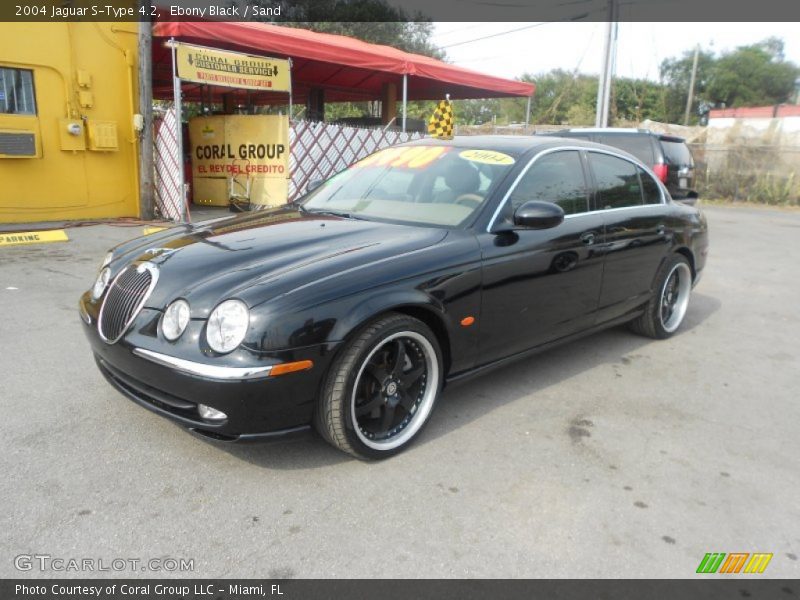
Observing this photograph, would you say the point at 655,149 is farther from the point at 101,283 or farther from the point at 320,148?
the point at 101,283

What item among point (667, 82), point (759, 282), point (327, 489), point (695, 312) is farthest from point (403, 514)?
point (667, 82)

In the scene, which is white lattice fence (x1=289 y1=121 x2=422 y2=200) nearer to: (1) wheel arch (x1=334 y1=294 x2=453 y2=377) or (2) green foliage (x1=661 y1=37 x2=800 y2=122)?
(1) wheel arch (x1=334 y1=294 x2=453 y2=377)

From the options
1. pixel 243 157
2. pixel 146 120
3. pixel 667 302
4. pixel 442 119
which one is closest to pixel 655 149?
pixel 442 119

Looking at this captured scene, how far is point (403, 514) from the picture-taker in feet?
8.46

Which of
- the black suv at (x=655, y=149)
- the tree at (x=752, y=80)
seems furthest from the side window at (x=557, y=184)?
the tree at (x=752, y=80)

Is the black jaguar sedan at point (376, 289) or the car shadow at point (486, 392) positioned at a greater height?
the black jaguar sedan at point (376, 289)

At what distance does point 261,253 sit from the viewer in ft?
9.94

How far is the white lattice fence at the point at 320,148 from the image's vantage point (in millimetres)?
11422

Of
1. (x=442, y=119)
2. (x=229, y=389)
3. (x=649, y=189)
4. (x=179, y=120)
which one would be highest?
(x=442, y=119)

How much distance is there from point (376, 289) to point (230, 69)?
28.8ft

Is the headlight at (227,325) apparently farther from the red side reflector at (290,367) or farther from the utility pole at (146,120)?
the utility pole at (146,120)

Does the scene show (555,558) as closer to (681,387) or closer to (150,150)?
(681,387)

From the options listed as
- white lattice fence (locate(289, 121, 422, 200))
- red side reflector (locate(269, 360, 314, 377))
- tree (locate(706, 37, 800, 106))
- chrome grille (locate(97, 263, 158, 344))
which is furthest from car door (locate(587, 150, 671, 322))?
tree (locate(706, 37, 800, 106))

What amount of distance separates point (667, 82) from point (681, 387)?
62.2 metres
